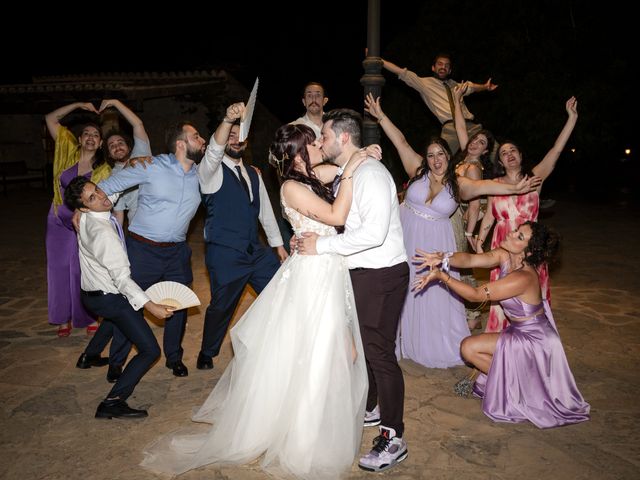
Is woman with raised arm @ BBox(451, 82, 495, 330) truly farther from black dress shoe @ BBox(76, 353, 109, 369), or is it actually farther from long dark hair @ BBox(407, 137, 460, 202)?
black dress shoe @ BBox(76, 353, 109, 369)

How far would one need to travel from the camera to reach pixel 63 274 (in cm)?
565

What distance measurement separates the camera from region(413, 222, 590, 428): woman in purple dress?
12.7 feet

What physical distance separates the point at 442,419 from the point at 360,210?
1.76m

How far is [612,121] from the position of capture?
46.8ft

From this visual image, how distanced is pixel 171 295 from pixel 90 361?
1.41 meters

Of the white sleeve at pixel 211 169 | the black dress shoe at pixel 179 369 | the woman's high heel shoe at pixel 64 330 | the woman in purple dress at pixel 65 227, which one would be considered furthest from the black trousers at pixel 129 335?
the woman's high heel shoe at pixel 64 330

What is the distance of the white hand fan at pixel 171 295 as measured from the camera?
3.95 m

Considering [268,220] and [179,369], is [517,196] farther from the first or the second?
[179,369]

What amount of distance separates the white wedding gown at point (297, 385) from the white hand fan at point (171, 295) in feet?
2.23

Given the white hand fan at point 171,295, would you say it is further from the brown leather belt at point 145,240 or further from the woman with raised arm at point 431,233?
the woman with raised arm at point 431,233

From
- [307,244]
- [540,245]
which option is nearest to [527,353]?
[540,245]

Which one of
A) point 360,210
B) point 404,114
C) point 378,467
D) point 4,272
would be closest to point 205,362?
point 378,467

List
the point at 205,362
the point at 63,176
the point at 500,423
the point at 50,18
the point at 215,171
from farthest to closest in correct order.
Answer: the point at 50,18
the point at 63,176
the point at 205,362
the point at 215,171
the point at 500,423

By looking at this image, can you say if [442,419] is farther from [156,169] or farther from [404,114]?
[404,114]
